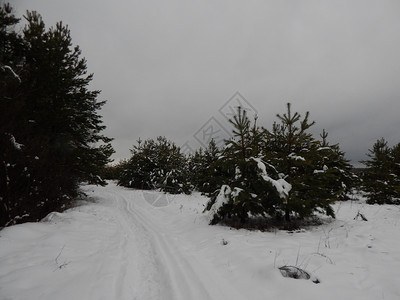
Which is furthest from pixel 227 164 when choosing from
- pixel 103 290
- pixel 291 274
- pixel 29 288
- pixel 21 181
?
pixel 21 181

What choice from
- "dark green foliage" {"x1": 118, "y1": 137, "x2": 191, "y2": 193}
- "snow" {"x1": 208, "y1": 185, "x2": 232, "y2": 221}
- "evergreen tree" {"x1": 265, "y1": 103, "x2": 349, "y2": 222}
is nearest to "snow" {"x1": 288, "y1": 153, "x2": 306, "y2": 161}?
"evergreen tree" {"x1": 265, "y1": 103, "x2": 349, "y2": 222}

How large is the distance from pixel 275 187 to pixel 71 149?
40.9 feet

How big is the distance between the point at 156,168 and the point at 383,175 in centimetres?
2536

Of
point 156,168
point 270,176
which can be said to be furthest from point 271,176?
point 156,168

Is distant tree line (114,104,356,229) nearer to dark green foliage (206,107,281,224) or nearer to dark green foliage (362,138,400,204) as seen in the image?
dark green foliage (206,107,281,224)

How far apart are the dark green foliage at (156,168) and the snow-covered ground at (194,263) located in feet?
57.4

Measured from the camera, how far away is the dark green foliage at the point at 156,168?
2466 centimetres

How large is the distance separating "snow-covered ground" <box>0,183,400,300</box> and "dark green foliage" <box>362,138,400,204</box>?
34.9 ft

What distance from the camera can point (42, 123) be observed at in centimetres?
1180

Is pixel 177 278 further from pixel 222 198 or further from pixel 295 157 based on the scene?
pixel 295 157

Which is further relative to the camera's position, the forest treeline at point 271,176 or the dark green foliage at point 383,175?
the dark green foliage at point 383,175

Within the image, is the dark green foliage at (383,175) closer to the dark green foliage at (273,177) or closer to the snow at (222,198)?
the dark green foliage at (273,177)

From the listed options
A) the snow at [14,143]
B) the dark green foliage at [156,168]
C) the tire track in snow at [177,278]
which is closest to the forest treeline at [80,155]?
the snow at [14,143]

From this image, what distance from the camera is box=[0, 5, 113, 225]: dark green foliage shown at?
6027mm
